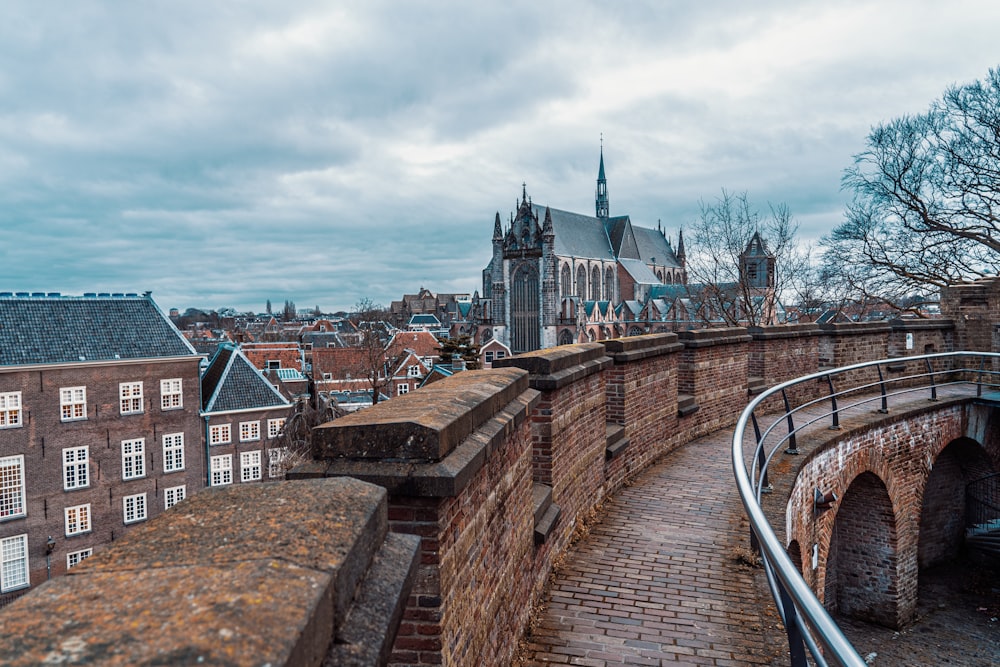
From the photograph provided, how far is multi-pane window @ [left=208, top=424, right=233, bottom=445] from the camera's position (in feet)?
84.0

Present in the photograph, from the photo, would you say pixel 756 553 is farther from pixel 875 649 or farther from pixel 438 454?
pixel 875 649

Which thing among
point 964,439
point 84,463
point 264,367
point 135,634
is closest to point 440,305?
point 264,367

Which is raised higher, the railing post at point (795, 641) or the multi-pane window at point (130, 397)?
the railing post at point (795, 641)

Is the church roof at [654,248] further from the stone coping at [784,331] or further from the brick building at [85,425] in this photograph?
the stone coping at [784,331]

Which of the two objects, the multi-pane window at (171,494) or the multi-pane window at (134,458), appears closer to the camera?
the multi-pane window at (134,458)

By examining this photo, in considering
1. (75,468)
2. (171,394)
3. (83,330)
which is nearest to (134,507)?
(75,468)

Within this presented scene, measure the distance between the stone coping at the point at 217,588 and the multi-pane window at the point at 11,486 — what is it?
2424 cm

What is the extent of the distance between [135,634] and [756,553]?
543 cm

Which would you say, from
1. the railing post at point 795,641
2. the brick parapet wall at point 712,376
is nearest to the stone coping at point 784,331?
→ the brick parapet wall at point 712,376

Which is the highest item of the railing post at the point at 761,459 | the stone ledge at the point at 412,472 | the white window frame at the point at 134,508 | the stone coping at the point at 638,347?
the stone coping at the point at 638,347

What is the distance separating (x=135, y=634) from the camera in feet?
3.60

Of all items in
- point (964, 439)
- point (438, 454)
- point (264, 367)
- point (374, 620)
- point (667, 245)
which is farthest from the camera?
point (667, 245)

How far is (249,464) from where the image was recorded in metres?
26.6

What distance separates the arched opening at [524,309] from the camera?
80.2 metres
